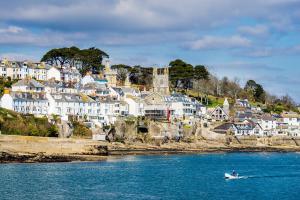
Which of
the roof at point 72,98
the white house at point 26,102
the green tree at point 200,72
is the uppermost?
the green tree at point 200,72

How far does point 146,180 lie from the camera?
157 feet

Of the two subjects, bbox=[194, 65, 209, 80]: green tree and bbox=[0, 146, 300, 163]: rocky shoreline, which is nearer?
bbox=[0, 146, 300, 163]: rocky shoreline

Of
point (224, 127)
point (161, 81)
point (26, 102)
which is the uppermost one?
point (161, 81)

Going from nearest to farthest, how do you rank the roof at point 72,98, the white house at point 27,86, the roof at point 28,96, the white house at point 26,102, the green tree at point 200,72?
the white house at point 26,102 < the roof at point 28,96 < the roof at point 72,98 < the white house at point 27,86 < the green tree at point 200,72

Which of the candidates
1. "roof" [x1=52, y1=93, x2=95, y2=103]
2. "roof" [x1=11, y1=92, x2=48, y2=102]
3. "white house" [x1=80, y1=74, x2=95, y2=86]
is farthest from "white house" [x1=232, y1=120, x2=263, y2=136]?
"roof" [x1=11, y1=92, x2=48, y2=102]

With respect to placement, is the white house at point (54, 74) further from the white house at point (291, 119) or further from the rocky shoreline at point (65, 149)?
the white house at point (291, 119)

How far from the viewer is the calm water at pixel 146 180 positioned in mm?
39931

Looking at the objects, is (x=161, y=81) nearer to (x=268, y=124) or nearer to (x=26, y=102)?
(x=268, y=124)

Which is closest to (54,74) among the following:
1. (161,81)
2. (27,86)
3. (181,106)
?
(27,86)

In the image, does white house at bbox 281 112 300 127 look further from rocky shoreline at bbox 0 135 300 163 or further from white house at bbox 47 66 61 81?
white house at bbox 47 66 61 81

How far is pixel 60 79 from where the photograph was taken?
9775cm

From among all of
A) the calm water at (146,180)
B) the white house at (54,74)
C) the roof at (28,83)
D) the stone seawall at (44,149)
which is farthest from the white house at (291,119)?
the stone seawall at (44,149)

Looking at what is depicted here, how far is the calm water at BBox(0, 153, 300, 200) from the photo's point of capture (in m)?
39.9

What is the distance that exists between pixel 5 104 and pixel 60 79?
72.2ft
